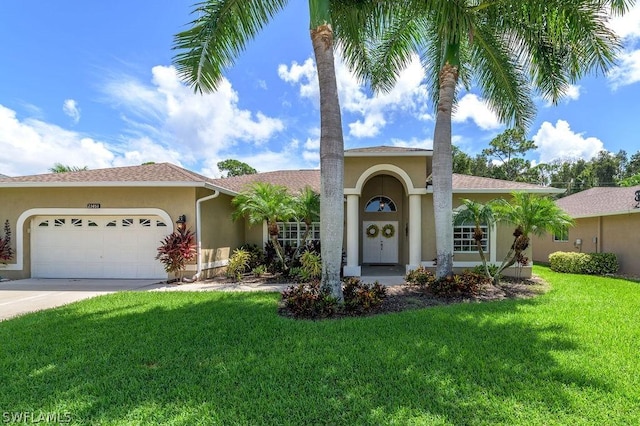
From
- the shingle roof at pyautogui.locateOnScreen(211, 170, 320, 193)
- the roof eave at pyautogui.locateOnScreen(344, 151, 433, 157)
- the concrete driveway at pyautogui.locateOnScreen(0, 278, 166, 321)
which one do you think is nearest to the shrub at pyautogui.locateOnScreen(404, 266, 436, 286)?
the roof eave at pyautogui.locateOnScreen(344, 151, 433, 157)

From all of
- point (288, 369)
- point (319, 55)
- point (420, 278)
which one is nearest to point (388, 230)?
point (420, 278)

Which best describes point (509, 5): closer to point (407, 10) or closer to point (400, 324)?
point (407, 10)

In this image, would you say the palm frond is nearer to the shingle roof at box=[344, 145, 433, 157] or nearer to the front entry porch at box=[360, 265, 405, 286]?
the shingle roof at box=[344, 145, 433, 157]

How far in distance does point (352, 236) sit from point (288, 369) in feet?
26.9

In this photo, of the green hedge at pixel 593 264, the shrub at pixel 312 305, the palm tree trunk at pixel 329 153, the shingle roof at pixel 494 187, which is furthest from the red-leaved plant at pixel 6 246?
the green hedge at pixel 593 264

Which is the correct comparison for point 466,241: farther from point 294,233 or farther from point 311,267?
point 294,233

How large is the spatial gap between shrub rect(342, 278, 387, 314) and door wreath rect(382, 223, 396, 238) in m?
8.46

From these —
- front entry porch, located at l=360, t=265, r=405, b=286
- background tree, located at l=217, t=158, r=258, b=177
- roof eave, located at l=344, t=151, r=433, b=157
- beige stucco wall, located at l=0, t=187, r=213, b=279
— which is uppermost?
background tree, located at l=217, t=158, r=258, b=177

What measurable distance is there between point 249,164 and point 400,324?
44804 millimetres

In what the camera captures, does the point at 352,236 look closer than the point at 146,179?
No

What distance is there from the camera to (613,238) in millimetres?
14930

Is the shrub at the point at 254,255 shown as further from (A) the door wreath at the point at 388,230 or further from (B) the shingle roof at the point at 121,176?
(A) the door wreath at the point at 388,230

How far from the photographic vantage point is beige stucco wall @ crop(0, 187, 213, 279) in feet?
38.2

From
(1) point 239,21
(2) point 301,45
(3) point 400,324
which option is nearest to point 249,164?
(2) point 301,45
